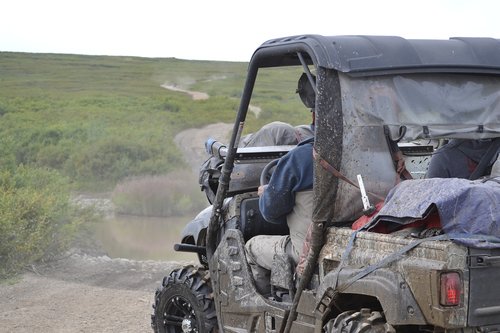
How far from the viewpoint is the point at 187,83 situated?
4625cm

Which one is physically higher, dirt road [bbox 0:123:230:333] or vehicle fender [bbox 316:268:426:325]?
vehicle fender [bbox 316:268:426:325]

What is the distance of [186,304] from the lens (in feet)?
22.1

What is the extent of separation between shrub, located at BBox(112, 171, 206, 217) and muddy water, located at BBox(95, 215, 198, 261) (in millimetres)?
261

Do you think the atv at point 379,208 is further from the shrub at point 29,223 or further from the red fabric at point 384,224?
the shrub at point 29,223

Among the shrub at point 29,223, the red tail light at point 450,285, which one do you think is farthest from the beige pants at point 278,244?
the shrub at point 29,223

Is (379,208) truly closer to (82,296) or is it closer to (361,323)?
(361,323)

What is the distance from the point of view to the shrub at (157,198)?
18.6m

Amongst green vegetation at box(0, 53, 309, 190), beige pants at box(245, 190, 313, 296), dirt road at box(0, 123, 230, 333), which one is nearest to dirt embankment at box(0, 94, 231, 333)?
dirt road at box(0, 123, 230, 333)

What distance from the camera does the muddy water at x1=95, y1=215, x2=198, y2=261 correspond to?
14.1m

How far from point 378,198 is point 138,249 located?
33.7 ft

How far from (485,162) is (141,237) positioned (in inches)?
453

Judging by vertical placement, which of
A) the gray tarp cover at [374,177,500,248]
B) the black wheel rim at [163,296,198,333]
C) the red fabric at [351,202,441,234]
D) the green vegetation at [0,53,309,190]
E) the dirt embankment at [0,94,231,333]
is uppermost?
Answer: the gray tarp cover at [374,177,500,248]

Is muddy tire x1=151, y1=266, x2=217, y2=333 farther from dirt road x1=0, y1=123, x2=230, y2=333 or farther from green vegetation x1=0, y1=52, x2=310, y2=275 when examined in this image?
green vegetation x1=0, y1=52, x2=310, y2=275

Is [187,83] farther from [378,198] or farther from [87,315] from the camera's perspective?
[378,198]
